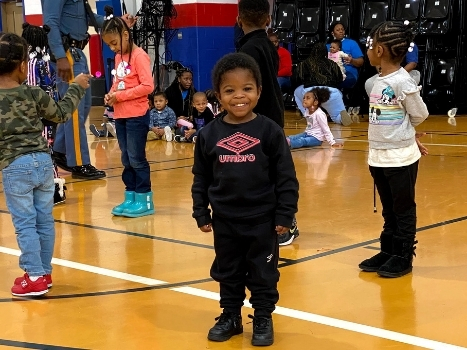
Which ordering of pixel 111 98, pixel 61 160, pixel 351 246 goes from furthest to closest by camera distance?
pixel 61 160 → pixel 111 98 → pixel 351 246

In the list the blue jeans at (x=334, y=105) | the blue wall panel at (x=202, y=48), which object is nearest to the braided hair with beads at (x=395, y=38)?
the blue jeans at (x=334, y=105)

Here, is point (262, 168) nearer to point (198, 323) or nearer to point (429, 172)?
point (198, 323)

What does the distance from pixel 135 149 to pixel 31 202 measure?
1.76 metres

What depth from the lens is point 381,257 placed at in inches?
168

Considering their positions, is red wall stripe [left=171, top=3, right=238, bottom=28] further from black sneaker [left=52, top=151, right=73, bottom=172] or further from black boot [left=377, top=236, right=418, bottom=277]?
black boot [left=377, top=236, right=418, bottom=277]

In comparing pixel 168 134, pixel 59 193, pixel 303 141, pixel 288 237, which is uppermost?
pixel 288 237

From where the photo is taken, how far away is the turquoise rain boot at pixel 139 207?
5.77m

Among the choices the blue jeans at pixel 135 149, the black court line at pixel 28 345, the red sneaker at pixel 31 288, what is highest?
the blue jeans at pixel 135 149

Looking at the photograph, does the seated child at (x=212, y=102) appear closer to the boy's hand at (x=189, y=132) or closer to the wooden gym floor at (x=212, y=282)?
the boy's hand at (x=189, y=132)

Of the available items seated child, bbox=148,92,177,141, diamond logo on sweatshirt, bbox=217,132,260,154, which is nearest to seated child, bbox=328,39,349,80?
seated child, bbox=148,92,177,141

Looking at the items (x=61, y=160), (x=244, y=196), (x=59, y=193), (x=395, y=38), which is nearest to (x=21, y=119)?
(x=244, y=196)

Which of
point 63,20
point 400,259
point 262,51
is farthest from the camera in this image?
point 63,20

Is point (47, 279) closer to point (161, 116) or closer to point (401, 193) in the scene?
point (401, 193)

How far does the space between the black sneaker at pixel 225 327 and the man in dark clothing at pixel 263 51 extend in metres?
1.54
